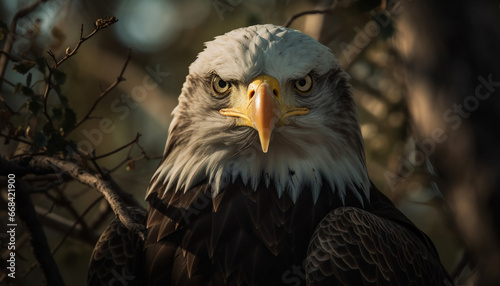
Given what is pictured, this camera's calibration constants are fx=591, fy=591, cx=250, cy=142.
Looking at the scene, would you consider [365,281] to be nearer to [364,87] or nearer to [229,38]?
[229,38]

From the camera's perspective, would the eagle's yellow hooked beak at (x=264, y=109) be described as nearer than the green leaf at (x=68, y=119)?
Yes

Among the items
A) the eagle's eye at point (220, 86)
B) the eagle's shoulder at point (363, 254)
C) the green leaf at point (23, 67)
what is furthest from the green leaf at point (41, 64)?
the eagle's shoulder at point (363, 254)

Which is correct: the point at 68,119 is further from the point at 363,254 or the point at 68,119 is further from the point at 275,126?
the point at 363,254

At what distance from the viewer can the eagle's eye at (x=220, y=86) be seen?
3.47 metres

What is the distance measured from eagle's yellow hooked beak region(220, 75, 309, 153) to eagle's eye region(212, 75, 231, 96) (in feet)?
0.40

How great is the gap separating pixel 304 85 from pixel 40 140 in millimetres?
1532

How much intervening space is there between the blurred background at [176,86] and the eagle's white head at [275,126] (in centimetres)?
46

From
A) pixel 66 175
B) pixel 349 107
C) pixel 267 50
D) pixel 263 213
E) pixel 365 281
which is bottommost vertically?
pixel 365 281

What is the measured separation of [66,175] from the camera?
3.47 meters

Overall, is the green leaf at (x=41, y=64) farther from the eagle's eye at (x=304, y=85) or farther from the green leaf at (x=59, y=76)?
the eagle's eye at (x=304, y=85)

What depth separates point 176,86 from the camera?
307 inches

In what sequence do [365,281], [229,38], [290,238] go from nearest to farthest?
[365,281]
[290,238]
[229,38]

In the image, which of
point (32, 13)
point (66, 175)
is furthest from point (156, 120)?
point (66, 175)

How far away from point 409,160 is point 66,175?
2.92 m
